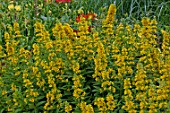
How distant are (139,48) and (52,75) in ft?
2.90

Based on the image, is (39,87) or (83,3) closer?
(39,87)

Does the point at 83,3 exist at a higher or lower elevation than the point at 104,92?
higher

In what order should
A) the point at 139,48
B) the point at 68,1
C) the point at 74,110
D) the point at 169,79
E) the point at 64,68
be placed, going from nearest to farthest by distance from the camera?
1. the point at 169,79
2. the point at 74,110
3. the point at 64,68
4. the point at 139,48
5. the point at 68,1

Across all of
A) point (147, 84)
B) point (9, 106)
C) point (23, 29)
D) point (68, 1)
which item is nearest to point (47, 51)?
point (9, 106)

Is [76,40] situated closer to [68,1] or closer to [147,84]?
[147,84]

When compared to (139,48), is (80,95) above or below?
below

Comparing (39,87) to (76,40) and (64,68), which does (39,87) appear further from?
(76,40)

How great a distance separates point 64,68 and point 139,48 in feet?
2.33

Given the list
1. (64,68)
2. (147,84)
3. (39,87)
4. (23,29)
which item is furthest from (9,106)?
(23,29)

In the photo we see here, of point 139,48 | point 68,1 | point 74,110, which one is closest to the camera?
point 74,110

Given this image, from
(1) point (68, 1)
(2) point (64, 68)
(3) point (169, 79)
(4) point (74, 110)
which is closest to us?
(3) point (169, 79)

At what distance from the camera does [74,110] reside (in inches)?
127

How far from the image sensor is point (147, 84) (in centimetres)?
325

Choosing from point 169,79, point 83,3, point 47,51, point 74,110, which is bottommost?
point 74,110
